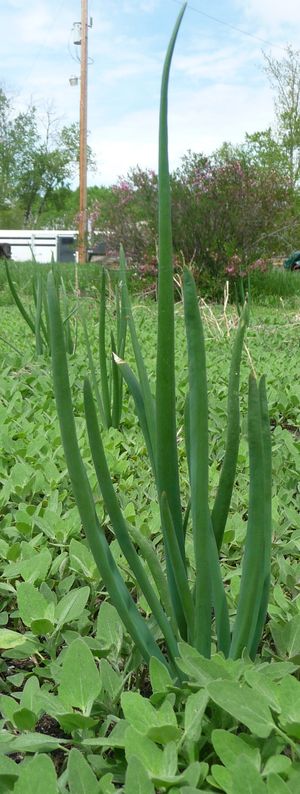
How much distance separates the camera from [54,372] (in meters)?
0.69

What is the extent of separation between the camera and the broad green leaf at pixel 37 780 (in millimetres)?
588

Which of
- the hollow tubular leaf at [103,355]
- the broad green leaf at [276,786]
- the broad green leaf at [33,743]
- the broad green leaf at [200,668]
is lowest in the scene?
the broad green leaf at [33,743]

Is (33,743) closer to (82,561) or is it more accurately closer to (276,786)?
(276,786)

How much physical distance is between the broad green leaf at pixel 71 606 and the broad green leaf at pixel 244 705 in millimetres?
286

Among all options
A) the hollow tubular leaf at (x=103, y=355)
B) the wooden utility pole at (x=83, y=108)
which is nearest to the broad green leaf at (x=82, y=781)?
the hollow tubular leaf at (x=103, y=355)

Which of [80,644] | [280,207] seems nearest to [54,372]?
[80,644]

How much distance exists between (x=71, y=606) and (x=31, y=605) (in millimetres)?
49

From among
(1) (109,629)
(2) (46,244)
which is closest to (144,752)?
(1) (109,629)

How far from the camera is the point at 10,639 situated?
887mm

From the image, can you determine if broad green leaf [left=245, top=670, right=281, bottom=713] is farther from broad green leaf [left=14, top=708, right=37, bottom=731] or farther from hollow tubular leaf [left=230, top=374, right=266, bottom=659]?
broad green leaf [left=14, top=708, right=37, bottom=731]

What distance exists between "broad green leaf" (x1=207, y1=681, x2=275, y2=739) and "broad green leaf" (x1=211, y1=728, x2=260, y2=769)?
0.05 ft

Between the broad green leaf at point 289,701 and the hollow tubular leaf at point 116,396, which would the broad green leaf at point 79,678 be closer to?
the broad green leaf at point 289,701

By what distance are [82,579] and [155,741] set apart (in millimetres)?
409

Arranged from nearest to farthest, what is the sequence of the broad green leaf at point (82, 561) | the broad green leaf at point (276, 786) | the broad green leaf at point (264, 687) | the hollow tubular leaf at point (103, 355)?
the broad green leaf at point (276, 786), the broad green leaf at point (264, 687), the broad green leaf at point (82, 561), the hollow tubular leaf at point (103, 355)
